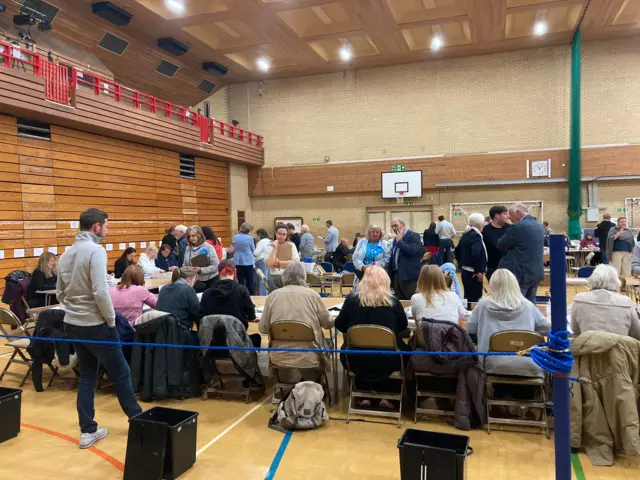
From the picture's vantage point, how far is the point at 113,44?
11789 mm

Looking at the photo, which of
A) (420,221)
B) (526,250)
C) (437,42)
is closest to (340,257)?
(420,221)

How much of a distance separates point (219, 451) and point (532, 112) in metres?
13.8

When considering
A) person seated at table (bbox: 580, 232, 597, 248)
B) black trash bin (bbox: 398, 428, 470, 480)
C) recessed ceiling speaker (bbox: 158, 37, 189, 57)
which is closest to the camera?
black trash bin (bbox: 398, 428, 470, 480)

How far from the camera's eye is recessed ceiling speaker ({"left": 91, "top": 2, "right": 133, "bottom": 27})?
10406 mm

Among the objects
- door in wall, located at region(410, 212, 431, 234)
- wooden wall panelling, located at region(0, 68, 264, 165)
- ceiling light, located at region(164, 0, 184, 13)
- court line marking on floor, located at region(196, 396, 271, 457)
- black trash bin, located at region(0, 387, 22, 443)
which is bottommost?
court line marking on floor, located at region(196, 396, 271, 457)

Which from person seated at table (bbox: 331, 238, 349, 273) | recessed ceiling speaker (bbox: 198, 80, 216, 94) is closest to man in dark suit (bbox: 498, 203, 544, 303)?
person seated at table (bbox: 331, 238, 349, 273)

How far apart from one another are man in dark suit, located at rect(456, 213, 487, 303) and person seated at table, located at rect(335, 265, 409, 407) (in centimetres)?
231

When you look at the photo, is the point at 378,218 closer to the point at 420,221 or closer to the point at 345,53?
the point at 420,221

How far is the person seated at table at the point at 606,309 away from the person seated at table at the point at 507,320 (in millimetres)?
277

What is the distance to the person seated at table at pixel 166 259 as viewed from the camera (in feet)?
27.2

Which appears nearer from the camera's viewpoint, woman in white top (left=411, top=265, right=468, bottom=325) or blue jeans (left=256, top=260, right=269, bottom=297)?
woman in white top (left=411, top=265, right=468, bottom=325)

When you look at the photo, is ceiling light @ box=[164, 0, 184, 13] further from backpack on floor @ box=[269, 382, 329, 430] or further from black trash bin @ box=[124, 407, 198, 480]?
black trash bin @ box=[124, 407, 198, 480]

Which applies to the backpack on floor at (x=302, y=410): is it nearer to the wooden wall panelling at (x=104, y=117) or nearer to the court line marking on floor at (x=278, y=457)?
the court line marking on floor at (x=278, y=457)

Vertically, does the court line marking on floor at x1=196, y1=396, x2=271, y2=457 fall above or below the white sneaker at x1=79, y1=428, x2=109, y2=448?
below
